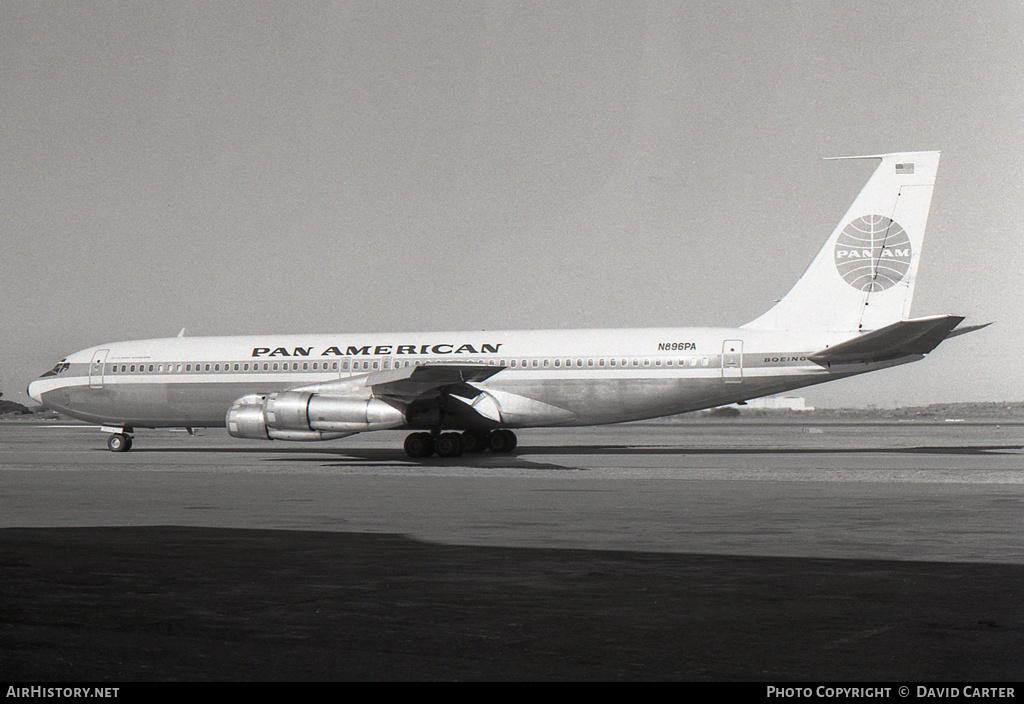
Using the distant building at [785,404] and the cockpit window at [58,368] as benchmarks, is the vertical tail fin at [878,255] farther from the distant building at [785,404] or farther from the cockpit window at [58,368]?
the distant building at [785,404]

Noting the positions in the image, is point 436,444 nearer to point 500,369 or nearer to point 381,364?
point 500,369

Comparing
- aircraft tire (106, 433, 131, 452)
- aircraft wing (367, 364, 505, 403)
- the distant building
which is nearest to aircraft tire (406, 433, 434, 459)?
aircraft wing (367, 364, 505, 403)

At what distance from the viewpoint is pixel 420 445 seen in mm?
29281

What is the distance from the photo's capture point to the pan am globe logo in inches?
1127

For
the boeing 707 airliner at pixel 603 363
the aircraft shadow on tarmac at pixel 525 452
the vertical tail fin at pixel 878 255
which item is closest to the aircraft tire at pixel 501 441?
the boeing 707 airliner at pixel 603 363

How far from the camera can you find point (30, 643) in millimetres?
5945

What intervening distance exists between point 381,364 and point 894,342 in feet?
48.7

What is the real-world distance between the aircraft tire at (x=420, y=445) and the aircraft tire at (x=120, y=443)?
Result: 11270 mm

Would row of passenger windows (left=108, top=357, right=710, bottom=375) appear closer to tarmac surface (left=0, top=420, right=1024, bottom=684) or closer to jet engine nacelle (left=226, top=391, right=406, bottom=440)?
jet engine nacelle (left=226, top=391, right=406, bottom=440)

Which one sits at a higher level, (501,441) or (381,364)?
(381,364)

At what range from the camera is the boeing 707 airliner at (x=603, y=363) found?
2752 centimetres

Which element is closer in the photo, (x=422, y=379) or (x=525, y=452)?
(x=422, y=379)

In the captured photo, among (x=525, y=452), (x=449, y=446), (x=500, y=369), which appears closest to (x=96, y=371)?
(x=449, y=446)
